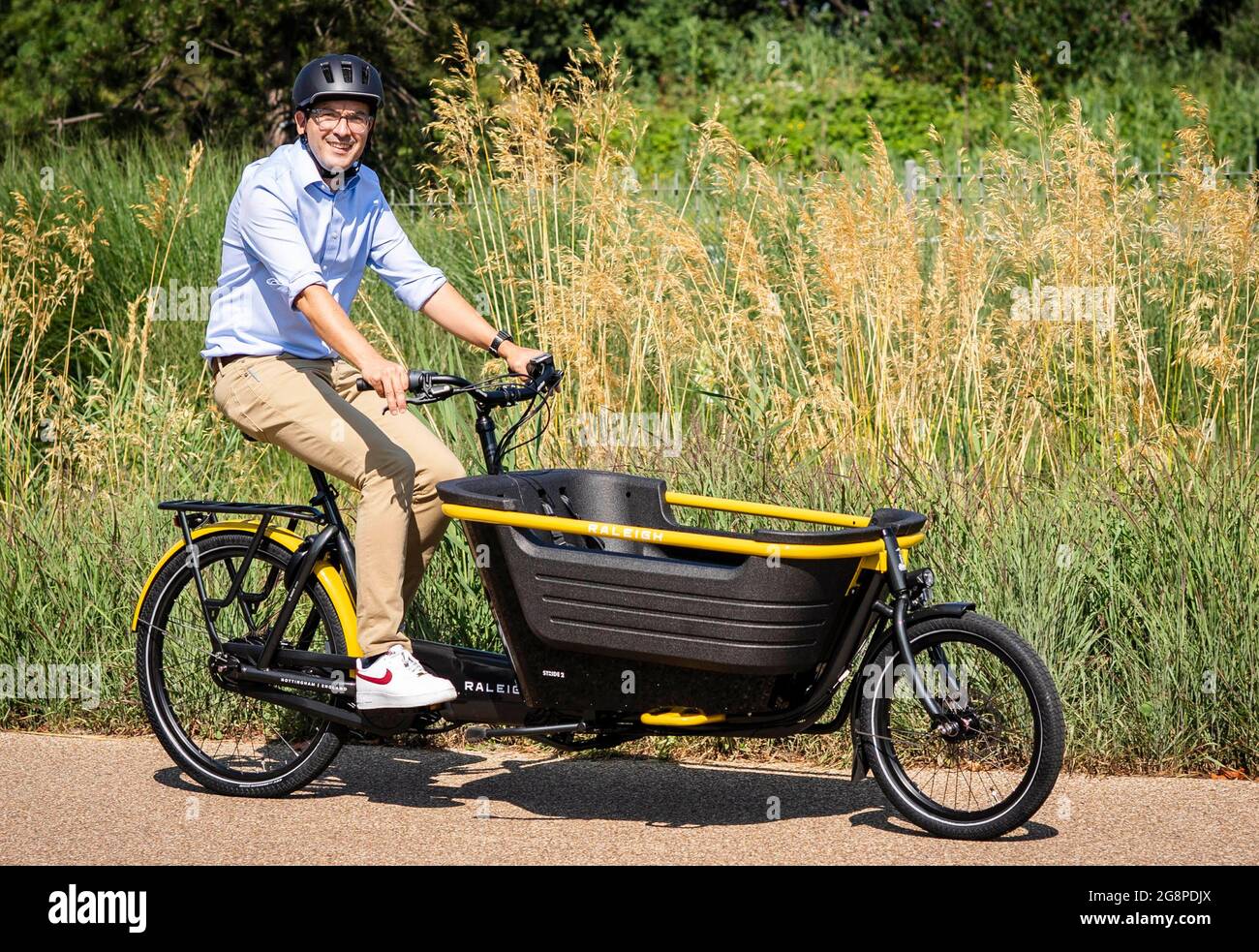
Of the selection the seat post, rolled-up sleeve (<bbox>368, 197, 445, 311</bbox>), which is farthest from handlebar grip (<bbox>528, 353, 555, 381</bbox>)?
the seat post

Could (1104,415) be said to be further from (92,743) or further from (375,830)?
(92,743)

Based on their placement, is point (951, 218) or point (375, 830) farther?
point (951, 218)

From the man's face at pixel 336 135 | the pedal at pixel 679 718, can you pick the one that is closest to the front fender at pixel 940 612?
the pedal at pixel 679 718

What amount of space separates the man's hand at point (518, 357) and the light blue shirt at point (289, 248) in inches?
20.8

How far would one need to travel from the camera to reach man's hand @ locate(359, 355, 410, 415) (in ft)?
13.6

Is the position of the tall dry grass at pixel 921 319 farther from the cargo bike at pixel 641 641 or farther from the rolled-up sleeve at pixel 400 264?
the cargo bike at pixel 641 641

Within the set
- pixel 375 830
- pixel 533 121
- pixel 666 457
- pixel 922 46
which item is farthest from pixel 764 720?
pixel 922 46

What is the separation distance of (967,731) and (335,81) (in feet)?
7.96

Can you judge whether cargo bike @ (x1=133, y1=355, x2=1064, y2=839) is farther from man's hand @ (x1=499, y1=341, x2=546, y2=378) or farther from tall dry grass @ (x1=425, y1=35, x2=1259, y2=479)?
tall dry grass @ (x1=425, y1=35, x2=1259, y2=479)

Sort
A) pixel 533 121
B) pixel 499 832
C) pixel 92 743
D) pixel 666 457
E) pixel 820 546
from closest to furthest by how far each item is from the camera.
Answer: pixel 820 546 → pixel 499 832 → pixel 92 743 → pixel 666 457 → pixel 533 121

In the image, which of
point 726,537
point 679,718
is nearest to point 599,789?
point 679,718

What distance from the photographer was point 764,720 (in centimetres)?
421

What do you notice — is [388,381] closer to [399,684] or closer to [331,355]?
[331,355]

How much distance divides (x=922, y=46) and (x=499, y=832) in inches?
597
